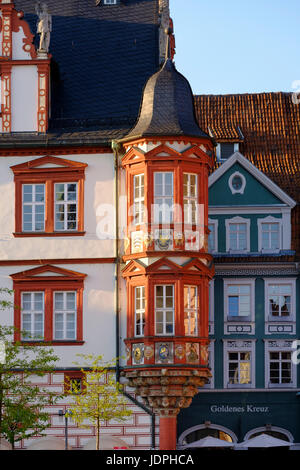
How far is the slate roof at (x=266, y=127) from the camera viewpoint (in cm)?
6062

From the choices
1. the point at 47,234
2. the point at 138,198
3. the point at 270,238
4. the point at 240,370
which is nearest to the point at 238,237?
the point at 270,238

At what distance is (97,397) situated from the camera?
44625mm

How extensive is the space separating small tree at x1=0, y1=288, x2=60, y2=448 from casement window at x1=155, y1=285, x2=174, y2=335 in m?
3.88

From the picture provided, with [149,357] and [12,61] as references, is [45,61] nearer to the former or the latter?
[12,61]

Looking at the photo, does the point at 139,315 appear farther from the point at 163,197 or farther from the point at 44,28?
the point at 44,28

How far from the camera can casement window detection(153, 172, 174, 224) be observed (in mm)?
45938

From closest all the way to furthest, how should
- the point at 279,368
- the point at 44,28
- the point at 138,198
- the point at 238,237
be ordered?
the point at 138,198
the point at 44,28
the point at 279,368
the point at 238,237

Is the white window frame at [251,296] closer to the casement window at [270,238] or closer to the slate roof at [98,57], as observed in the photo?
the casement window at [270,238]

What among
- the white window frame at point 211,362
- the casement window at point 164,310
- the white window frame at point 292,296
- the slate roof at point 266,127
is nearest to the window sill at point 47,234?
the casement window at point 164,310

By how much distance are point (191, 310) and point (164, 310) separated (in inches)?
40.2

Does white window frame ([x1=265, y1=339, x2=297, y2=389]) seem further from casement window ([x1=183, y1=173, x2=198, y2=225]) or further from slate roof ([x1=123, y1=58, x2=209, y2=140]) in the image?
slate roof ([x1=123, y1=58, x2=209, y2=140])

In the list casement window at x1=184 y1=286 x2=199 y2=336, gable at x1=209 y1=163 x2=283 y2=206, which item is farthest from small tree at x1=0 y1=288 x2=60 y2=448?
gable at x1=209 y1=163 x2=283 y2=206

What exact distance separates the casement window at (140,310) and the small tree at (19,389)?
314 cm
